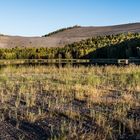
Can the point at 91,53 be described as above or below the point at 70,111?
below

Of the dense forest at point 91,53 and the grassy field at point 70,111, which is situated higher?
the grassy field at point 70,111

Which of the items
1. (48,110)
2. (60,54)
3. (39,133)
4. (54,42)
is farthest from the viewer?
(54,42)

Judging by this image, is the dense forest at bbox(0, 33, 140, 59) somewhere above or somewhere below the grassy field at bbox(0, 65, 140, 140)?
below

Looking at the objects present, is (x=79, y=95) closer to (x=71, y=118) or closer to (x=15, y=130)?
(x=71, y=118)

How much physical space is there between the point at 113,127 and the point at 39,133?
1724 millimetres

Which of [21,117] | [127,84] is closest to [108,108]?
[21,117]

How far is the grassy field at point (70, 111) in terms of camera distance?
1056 centimetres

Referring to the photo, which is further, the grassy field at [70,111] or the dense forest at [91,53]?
the dense forest at [91,53]

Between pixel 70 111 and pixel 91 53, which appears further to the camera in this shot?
pixel 91 53

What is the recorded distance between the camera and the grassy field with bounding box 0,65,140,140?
10.6 metres

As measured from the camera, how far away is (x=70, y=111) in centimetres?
1259

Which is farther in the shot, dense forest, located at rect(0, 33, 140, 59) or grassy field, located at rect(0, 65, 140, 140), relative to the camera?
dense forest, located at rect(0, 33, 140, 59)

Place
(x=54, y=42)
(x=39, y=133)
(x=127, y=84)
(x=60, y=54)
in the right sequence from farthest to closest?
(x=54, y=42), (x=60, y=54), (x=127, y=84), (x=39, y=133)

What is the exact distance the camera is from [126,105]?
13.6m
